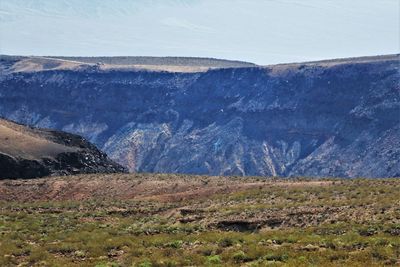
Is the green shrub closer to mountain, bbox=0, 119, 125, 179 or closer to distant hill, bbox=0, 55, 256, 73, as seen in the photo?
mountain, bbox=0, 119, 125, 179

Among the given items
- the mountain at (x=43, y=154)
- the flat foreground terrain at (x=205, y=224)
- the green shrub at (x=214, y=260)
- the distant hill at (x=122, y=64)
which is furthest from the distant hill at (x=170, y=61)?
the green shrub at (x=214, y=260)

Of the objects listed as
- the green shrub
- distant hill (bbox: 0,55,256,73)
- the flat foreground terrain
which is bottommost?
the flat foreground terrain

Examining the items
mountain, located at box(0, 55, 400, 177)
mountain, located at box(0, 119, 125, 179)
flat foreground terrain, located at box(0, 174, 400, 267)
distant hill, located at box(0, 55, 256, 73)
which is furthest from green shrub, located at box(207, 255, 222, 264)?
distant hill, located at box(0, 55, 256, 73)

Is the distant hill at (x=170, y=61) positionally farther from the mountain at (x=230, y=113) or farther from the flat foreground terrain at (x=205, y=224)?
the flat foreground terrain at (x=205, y=224)

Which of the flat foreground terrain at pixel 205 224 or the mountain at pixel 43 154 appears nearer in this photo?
the flat foreground terrain at pixel 205 224

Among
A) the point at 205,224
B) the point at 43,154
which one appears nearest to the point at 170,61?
the point at 43,154

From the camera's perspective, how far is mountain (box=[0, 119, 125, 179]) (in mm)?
67750

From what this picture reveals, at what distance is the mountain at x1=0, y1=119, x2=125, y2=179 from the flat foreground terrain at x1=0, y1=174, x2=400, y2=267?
10.4m

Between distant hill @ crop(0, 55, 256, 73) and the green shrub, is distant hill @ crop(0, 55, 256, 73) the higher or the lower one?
the higher one

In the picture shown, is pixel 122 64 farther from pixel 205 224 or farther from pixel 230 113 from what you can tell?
pixel 205 224

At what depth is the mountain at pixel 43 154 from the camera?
67.8 metres

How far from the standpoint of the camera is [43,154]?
71.7 metres

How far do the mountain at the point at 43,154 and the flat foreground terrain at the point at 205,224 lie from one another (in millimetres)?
10377

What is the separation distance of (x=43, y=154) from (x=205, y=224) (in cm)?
4180
